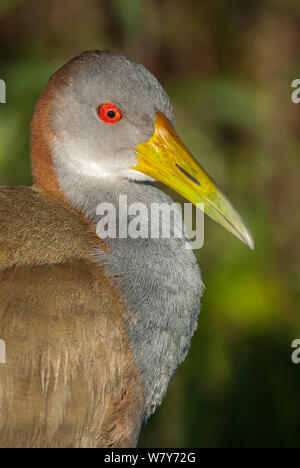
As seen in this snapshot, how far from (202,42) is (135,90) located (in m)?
2.16

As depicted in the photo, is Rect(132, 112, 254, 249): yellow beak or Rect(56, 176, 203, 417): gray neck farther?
Rect(132, 112, 254, 249): yellow beak

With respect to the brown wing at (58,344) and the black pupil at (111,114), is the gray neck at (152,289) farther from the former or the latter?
the black pupil at (111,114)

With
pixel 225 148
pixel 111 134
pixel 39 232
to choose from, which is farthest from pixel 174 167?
pixel 225 148

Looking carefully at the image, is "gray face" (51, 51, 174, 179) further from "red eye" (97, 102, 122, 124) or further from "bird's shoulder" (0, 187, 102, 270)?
"bird's shoulder" (0, 187, 102, 270)

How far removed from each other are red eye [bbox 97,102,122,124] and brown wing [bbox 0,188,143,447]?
45 cm

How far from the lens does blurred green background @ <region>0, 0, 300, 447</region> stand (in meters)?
4.07

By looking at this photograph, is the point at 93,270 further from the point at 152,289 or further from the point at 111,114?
the point at 111,114

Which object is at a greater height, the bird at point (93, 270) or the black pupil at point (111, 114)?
the black pupil at point (111, 114)

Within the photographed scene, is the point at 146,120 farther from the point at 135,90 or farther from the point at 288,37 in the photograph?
the point at 288,37

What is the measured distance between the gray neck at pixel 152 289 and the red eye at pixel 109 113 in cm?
21

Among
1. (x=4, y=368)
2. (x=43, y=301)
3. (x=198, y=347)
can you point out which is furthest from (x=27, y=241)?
(x=198, y=347)

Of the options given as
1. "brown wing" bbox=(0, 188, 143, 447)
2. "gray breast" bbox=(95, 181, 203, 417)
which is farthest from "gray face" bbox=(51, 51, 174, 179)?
"brown wing" bbox=(0, 188, 143, 447)

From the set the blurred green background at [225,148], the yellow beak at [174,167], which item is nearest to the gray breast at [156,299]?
the yellow beak at [174,167]

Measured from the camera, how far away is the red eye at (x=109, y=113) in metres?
2.81
